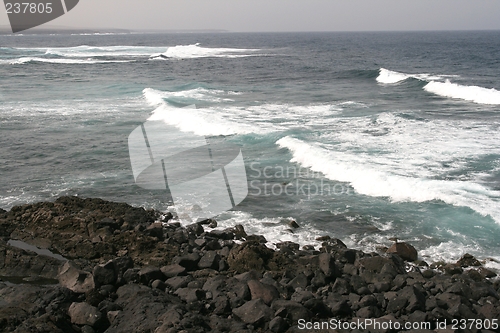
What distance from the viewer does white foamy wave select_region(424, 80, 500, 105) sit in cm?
3130

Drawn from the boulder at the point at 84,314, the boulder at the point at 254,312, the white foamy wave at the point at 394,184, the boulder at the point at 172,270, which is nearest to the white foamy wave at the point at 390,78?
the white foamy wave at the point at 394,184

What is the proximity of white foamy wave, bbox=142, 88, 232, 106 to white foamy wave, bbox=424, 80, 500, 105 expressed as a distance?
15050 mm

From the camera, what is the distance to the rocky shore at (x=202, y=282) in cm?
764

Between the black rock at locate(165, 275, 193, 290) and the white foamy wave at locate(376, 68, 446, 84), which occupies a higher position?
the black rock at locate(165, 275, 193, 290)

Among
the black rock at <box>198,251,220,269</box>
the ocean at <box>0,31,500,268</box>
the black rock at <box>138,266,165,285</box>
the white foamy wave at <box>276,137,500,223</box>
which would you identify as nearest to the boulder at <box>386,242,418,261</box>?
the ocean at <box>0,31,500,268</box>

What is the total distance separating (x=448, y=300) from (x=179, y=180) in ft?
32.3

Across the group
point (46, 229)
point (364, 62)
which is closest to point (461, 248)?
point (46, 229)

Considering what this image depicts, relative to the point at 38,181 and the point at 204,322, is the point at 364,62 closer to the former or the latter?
the point at 38,181

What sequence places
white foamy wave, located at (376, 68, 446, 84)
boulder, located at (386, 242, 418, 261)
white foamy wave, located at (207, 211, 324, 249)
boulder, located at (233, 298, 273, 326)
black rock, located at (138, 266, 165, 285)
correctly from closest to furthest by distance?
boulder, located at (233, 298, 273, 326) < black rock, located at (138, 266, 165, 285) < boulder, located at (386, 242, 418, 261) < white foamy wave, located at (207, 211, 324, 249) < white foamy wave, located at (376, 68, 446, 84)

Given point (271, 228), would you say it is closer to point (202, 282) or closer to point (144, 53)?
point (202, 282)

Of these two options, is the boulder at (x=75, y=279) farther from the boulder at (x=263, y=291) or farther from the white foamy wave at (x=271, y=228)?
the white foamy wave at (x=271, y=228)

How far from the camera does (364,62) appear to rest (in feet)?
201

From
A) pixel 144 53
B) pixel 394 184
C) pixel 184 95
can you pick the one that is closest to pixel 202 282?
pixel 394 184

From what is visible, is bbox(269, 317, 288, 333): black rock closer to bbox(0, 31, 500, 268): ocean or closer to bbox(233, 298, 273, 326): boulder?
bbox(233, 298, 273, 326): boulder
